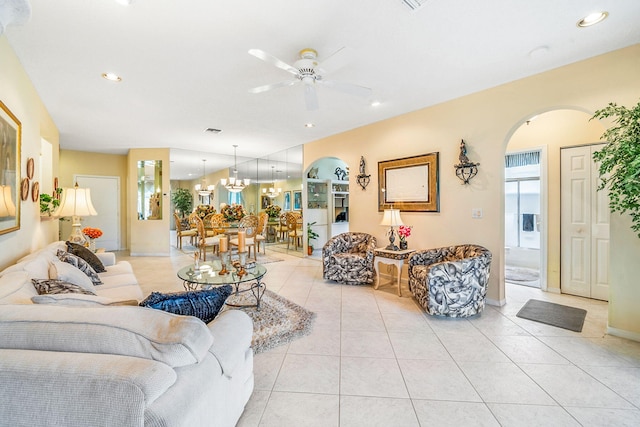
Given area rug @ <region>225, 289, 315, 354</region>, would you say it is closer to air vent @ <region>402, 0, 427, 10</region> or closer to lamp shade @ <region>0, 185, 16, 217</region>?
lamp shade @ <region>0, 185, 16, 217</region>

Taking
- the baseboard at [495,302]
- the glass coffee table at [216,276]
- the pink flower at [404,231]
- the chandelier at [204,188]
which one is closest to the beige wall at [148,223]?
the chandelier at [204,188]

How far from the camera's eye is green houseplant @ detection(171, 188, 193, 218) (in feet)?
25.1

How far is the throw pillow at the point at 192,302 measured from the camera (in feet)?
4.91

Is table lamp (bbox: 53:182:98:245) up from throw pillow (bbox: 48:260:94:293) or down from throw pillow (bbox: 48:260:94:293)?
up

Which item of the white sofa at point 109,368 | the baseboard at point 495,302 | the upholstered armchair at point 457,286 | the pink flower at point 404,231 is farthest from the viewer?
the pink flower at point 404,231

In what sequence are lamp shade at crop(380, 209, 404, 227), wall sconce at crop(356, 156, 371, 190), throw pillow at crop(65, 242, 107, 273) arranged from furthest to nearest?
wall sconce at crop(356, 156, 371, 190)
lamp shade at crop(380, 209, 404, 227)
throw pillow at crop(65, 242, 107, 273)

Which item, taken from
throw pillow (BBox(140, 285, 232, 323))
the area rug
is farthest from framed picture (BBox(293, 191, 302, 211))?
throw pillow (BBox(140, 285, 232, 323))

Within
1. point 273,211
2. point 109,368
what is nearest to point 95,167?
point 273,211

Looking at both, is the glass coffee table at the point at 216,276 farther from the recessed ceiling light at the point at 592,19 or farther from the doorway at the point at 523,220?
the doorway at the point at 523,220

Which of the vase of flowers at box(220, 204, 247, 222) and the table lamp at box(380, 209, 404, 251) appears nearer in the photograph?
the table lamp at box(380, 209, 404, 251)

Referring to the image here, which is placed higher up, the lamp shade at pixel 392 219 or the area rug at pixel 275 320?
the lamp shade at pixel 392 219

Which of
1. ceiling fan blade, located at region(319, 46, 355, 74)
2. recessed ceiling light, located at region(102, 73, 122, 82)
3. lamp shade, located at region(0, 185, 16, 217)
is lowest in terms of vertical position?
lamp shade, located at region(0, 185, 16, 217)

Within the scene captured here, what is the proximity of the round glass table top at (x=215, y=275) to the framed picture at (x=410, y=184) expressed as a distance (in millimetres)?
2463

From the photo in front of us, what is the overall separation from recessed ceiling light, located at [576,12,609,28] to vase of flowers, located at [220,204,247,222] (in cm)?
739
